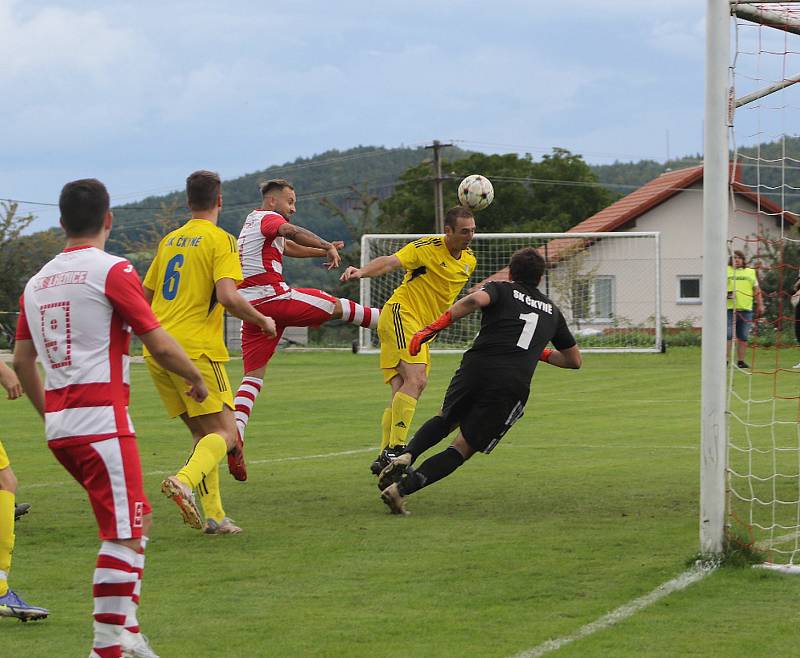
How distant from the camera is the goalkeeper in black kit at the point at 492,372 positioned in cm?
853

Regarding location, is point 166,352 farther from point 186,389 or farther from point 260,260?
point 260,260

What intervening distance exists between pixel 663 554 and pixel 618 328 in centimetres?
2739

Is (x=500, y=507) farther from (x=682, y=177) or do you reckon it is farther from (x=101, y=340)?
(x=682, y=177)

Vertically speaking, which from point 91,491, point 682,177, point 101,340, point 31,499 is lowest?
point 31,499

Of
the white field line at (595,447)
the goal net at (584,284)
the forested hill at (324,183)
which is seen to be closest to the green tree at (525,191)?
the forested hill at (324,183)

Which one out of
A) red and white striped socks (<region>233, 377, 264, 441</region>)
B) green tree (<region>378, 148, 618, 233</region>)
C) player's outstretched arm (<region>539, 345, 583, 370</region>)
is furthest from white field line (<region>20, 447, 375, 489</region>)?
green tree (<region>378, 148, 618, 233</region>)

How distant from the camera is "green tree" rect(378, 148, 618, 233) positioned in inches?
2625

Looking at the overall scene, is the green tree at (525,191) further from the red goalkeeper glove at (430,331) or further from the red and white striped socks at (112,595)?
the red and white striped socks at (112,595)

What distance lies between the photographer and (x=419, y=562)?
23.2 feet

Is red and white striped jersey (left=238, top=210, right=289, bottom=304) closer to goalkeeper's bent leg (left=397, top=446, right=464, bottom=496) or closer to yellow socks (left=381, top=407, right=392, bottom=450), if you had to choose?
yellow socks (left=381, top=407, right=392, bottom=450)

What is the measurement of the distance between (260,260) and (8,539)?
4.53 meters

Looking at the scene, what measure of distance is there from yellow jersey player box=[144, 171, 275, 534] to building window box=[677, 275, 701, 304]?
3890cm

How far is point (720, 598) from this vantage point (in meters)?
6.08

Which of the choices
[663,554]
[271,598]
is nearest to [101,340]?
[271,598]
